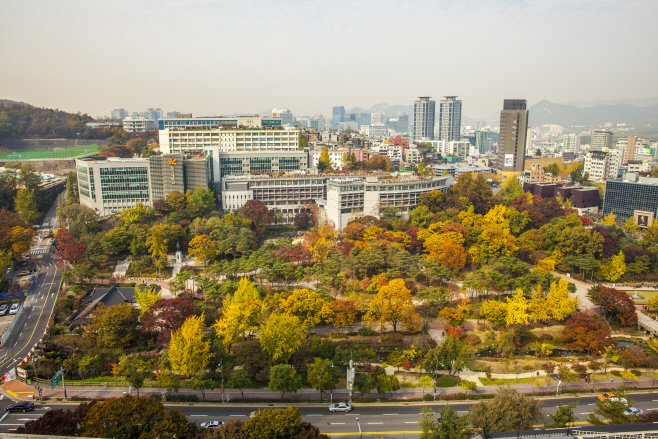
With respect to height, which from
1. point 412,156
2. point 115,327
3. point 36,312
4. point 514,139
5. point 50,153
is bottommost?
point 36,312

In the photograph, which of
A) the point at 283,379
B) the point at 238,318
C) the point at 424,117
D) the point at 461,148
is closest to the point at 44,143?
the point at 238,318

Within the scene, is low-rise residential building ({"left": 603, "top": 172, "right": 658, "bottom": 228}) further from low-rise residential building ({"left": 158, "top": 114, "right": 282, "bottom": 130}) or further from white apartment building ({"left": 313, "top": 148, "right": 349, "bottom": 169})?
low-rise residential building ({"left": 158, "top": 114, "right": 282, "bottom": 130})

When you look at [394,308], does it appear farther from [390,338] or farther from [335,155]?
[335,155]

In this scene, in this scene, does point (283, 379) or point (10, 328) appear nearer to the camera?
point (283, 379)

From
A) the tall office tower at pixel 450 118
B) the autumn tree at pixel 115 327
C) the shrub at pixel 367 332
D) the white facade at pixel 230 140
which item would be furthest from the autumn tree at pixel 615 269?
the tall office tower at pixel 450 118

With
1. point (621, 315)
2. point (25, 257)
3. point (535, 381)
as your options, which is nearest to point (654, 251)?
point (621, 315)

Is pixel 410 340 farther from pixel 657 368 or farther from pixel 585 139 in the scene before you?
pixel 585 139

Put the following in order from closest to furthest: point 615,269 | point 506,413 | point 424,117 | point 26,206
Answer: point 506,413 < point 615,269 < point 26,206 < point 424,117
